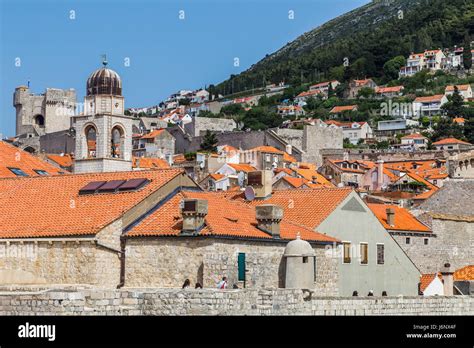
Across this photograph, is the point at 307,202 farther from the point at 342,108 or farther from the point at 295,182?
the point at 342,108

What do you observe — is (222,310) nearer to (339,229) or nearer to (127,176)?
(127,176)

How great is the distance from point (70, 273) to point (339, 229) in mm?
10741

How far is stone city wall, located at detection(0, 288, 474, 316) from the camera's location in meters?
19.6

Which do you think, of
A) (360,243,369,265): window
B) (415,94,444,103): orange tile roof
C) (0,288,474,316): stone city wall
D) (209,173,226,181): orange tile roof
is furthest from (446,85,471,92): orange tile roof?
(0,288,474,316): stone city wall

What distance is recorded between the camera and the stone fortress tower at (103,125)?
39719 millimetres

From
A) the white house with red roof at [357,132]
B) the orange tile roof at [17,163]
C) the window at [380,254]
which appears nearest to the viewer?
the window at [380,254]

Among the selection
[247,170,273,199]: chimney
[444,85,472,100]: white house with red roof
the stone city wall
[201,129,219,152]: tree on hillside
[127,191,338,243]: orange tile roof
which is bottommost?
the stone city wall

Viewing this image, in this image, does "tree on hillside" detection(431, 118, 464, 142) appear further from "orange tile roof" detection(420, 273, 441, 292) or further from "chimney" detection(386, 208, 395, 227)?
"orange tile roof" detection(420, 273, 441, 292)

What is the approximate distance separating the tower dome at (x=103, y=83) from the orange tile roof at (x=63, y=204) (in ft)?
24.7

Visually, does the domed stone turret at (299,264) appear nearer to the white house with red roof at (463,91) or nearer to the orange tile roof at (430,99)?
the orange tile roof at (430,99)

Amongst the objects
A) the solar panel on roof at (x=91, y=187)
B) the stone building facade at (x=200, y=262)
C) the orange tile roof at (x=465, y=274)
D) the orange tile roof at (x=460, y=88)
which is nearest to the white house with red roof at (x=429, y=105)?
the orange tile roof at (x=460, y=88)

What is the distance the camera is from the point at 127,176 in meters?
32.8

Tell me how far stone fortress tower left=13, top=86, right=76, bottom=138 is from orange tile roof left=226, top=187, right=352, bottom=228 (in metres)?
109

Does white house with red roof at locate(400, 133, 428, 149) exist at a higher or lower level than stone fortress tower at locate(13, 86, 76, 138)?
lower
